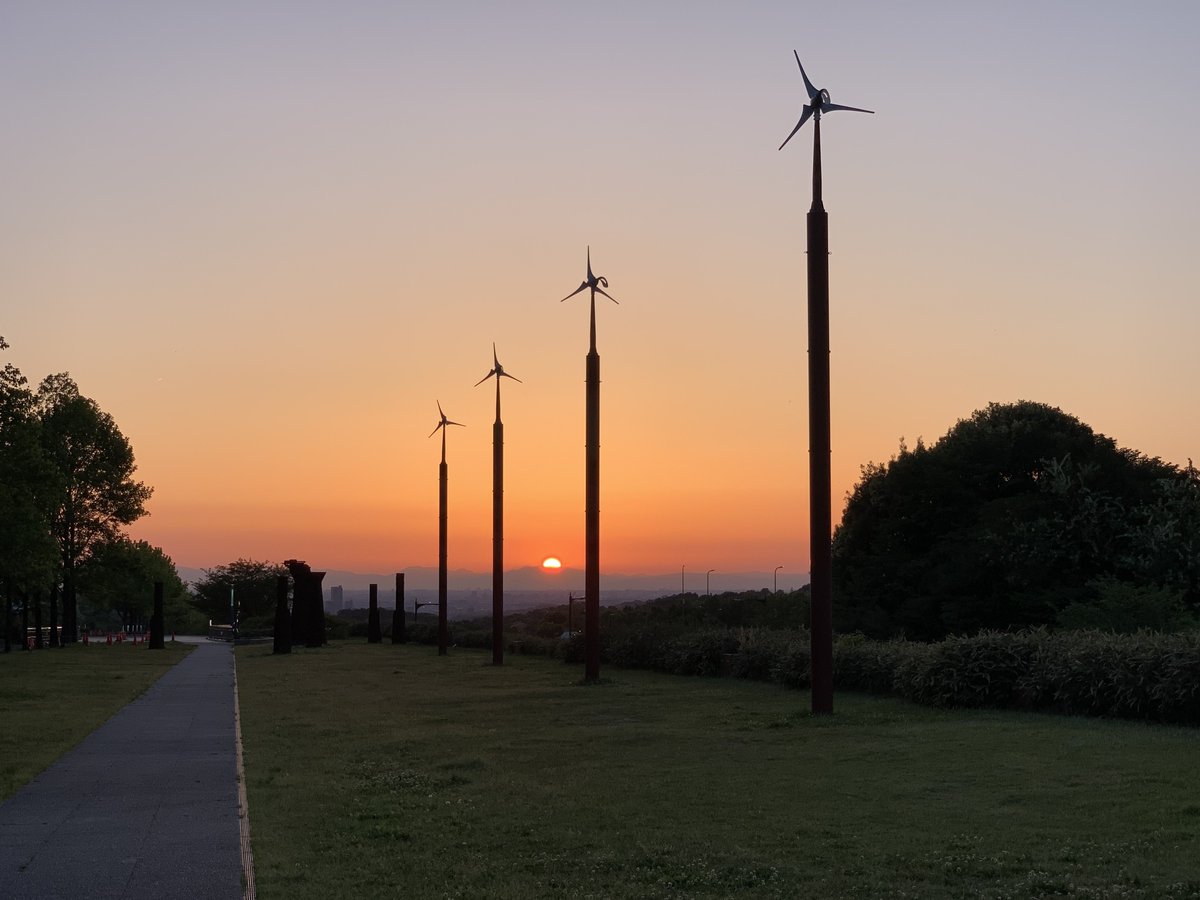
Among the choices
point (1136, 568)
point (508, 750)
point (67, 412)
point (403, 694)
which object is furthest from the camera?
point (67, 412)

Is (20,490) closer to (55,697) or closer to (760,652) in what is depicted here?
(55,697)

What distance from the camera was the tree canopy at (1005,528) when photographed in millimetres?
37438

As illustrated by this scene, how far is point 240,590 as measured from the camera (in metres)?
125

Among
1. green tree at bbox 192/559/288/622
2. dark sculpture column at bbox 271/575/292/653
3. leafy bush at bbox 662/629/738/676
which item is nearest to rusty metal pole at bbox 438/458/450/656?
dark sculpture column at bbox 271/575/292/653

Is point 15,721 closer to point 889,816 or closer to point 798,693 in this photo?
point 798,693

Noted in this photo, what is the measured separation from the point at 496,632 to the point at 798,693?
19.0m

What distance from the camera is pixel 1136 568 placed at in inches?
1426

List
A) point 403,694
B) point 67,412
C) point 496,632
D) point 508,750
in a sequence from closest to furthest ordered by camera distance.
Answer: point 508,750
point 403,694
point 496,632
point 67,412

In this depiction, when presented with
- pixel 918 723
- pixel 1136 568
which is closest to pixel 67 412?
pixel 1136 568

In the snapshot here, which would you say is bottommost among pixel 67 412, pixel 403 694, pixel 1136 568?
pixel 403 694

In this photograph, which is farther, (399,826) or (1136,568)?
(1136,568)

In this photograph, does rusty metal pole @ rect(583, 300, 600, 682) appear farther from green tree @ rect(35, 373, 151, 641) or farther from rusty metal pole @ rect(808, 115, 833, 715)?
green tree @ rect(35, 373, 151, 641)

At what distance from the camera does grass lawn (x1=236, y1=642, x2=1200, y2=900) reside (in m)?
9.19

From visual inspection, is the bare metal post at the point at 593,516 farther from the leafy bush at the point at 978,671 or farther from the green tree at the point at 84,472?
the green tree at the point at 84,472
